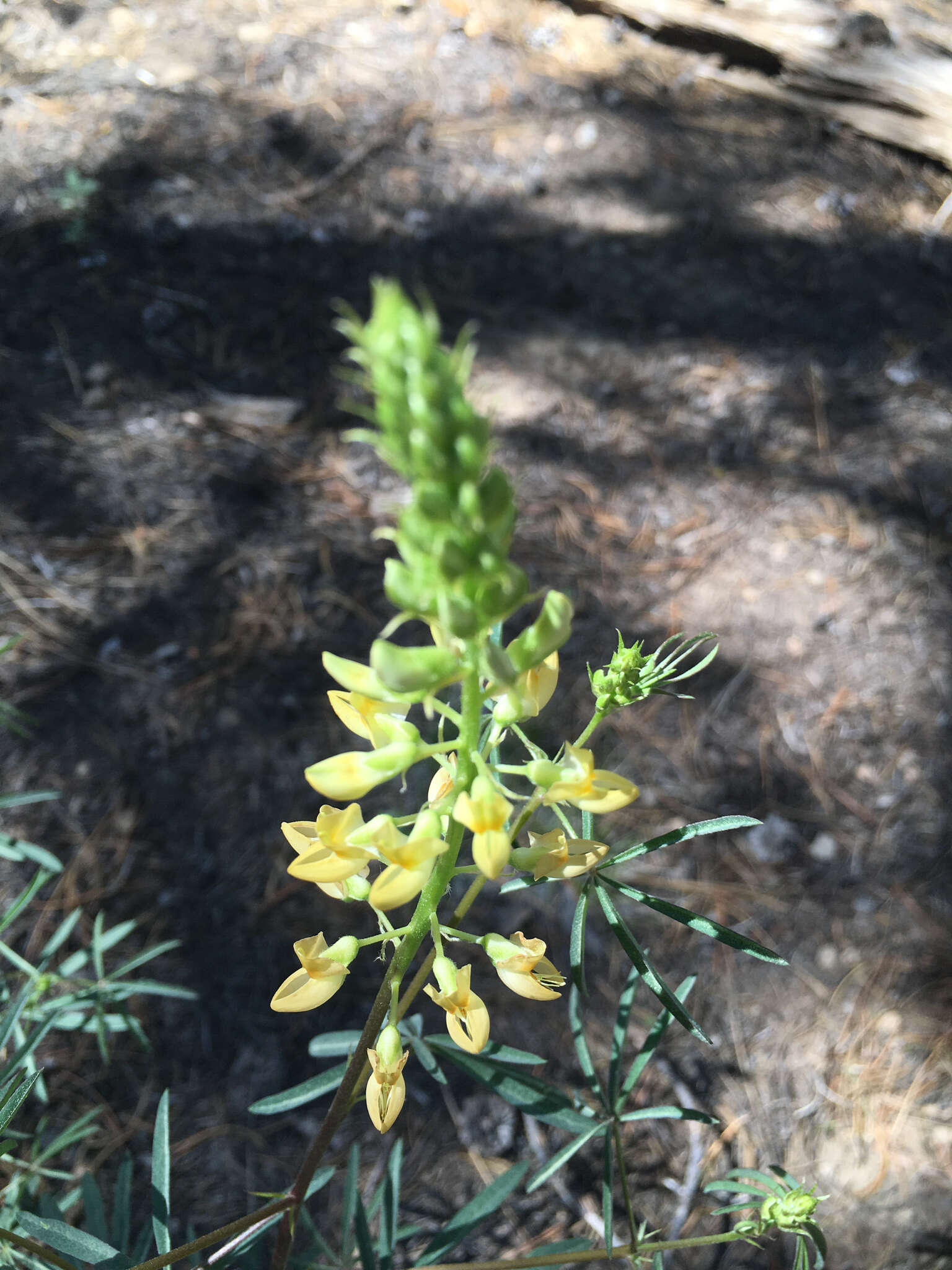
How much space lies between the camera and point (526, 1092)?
169 cm

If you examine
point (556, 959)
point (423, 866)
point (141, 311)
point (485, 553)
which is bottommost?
point (556, 959)

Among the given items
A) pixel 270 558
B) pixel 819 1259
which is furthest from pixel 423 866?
pixel 270 558

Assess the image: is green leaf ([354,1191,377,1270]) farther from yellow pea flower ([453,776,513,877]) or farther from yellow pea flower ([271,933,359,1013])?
yellow pea flower ([453,776,513,877])

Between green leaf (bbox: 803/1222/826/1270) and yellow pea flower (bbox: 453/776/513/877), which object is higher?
yellow pea flower (bbox: 453/776/513/877)

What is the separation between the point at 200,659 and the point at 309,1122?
1.57 metres

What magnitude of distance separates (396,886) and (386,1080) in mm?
440

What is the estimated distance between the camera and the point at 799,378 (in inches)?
160

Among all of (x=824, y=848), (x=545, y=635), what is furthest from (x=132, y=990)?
(x=824, y=848)

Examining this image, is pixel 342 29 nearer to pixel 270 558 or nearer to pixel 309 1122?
pixel 270 558

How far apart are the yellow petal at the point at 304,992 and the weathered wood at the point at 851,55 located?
539cm

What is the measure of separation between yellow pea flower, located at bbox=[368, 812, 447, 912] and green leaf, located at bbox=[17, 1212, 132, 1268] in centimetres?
85

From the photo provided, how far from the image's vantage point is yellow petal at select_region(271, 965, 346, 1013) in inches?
53.8

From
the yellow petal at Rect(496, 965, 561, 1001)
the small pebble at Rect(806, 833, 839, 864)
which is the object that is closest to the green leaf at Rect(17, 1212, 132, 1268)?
the yellow petal at Rect(496, 965, 561, 1001)

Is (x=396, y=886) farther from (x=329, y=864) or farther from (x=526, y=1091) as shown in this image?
(x=526, y=1091)
